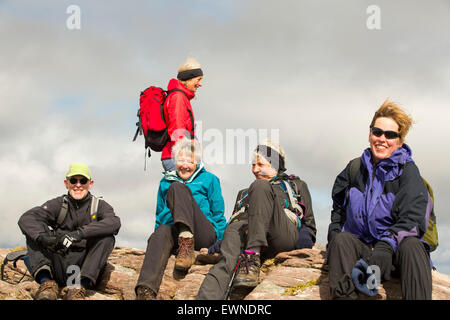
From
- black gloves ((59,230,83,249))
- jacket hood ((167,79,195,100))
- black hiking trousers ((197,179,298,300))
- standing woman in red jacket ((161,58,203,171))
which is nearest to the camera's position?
black hiking trousers ((197,179,298,300))

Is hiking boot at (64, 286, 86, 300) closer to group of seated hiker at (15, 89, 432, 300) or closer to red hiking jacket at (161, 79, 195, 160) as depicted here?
group of seated hiker at (15, 89, 432, 300)

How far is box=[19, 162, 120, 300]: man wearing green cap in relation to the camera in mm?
8273

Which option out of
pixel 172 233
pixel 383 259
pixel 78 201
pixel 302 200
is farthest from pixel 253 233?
pixel 78 201

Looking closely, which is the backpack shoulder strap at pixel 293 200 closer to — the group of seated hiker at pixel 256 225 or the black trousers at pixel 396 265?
the group of seated hiker at pixel 256 225

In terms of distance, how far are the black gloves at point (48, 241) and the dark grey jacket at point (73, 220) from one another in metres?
0.10

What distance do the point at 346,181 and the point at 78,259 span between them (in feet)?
15.5

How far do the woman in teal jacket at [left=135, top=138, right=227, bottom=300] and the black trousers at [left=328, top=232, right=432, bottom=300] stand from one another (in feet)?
8.07

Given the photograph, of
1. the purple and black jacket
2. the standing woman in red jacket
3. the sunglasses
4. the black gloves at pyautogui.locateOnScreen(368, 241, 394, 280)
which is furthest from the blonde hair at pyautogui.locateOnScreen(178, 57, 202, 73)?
the black gloves at pyautogui.locateOnScreen(368, 241, 394, 280)

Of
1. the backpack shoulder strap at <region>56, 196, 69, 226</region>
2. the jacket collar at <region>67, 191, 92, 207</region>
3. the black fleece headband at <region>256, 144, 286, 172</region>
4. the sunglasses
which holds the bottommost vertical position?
the backpack shoulder strap at <region>56, 196, 69, 226</region>

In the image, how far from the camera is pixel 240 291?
25.0 feet

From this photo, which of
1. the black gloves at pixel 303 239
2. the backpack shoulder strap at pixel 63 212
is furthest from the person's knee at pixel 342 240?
the backpack shoulder strap at pixel 63 212
